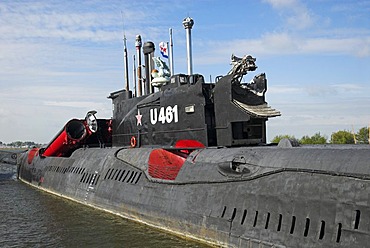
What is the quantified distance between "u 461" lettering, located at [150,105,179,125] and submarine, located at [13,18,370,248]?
0.13 feet

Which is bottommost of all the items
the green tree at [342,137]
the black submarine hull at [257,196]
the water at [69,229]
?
the water at [69,229]

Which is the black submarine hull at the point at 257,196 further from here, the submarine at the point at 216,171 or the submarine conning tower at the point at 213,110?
the submarine conning tower at the point at 213,110

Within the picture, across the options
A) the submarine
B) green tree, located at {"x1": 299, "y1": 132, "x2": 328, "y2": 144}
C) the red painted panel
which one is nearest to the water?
the submarine

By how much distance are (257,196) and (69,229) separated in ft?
24.9

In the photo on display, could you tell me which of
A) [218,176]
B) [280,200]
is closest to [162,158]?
[218,176]

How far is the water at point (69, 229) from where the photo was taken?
1334 centimetres

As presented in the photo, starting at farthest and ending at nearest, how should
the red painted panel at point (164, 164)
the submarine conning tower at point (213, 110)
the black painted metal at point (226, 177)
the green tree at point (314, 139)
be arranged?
the green tree at point (314, 139) < the submarine conning tower at point (213, 110) < the red painted panel at point (164, 164) < the black painted metal at point (226, 177)

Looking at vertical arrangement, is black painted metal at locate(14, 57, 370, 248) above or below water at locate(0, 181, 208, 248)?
above

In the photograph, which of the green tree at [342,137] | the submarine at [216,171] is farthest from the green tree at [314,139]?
the submarine at [216,171]

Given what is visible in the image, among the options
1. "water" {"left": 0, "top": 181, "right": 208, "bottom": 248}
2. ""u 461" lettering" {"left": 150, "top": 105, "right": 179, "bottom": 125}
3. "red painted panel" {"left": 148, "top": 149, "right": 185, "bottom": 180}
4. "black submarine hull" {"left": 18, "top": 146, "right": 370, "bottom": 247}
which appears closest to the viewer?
"black submarine hull" {"left": 18, "top": 146, "right": 370, "bottom": 247}

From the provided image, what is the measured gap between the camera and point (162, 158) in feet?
50.3

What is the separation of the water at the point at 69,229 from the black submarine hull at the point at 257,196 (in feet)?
1.66

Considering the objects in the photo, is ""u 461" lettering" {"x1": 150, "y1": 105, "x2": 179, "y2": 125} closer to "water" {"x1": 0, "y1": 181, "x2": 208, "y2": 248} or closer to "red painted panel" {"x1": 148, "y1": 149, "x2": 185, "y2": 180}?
"red painted panel" {"x1": 148, "y1": 149, "x2": 185, "y2": 180}

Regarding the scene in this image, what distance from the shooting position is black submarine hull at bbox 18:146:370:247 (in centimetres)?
881
